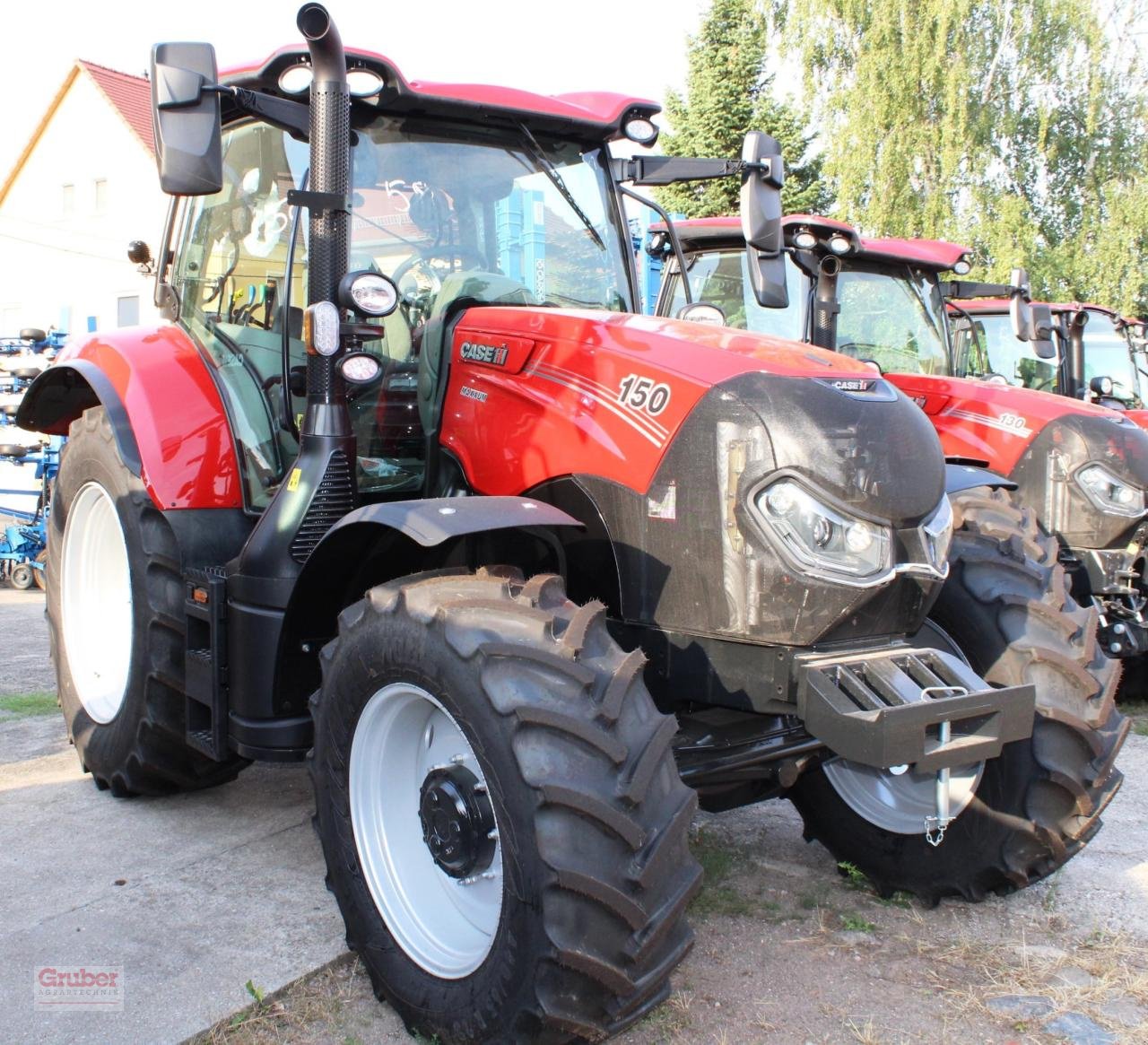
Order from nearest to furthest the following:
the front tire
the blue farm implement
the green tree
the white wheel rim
Result: the front tire
the white wheel rim
the blue farm implement
the green tree

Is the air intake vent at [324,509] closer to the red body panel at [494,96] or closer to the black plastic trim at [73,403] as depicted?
the black plastic trim at [73,403]

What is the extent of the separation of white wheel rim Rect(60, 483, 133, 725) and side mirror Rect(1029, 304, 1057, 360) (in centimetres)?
587

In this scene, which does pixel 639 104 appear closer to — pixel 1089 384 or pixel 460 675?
pixel 460 675

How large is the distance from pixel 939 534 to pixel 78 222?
2888cm

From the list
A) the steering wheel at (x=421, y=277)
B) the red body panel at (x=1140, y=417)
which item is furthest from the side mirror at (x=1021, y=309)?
the steering wheel at (x=421, y=277)

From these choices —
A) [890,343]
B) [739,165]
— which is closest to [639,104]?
[739,165]

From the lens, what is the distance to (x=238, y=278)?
3.97m

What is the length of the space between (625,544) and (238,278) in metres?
1.82

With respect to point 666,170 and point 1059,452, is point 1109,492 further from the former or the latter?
point 666,170

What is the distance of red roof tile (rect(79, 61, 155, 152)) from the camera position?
26789 millimetres

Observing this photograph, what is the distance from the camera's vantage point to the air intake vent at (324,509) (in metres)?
3.41

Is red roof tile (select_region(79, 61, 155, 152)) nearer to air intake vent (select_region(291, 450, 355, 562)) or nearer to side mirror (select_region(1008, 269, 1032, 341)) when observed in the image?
side mirror (select_region(1008, 269, 1032, 341))

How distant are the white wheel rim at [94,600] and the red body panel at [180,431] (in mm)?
697

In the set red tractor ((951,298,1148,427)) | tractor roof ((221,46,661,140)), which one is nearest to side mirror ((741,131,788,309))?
tractor roof ((221,46,661,140))
